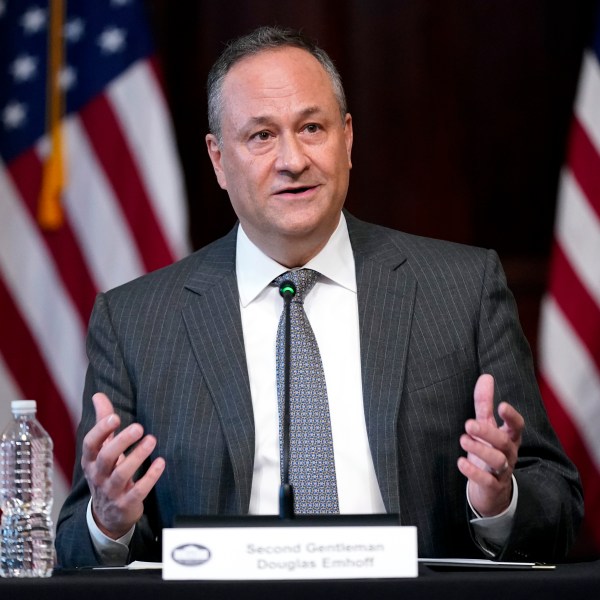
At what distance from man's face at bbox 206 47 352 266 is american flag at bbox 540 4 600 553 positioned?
133 centimetres

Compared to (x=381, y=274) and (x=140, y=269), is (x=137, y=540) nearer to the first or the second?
(x=381, y=274)

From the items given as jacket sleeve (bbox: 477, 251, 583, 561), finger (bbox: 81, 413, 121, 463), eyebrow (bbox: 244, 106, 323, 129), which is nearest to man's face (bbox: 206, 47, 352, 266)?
eyebrow (bbox: 244, 106, 323, 129)

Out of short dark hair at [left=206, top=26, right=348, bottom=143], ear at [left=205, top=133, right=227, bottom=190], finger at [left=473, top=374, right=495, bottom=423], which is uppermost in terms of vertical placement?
short dark hair at [left=206, top=26, right=348, bottom=143]

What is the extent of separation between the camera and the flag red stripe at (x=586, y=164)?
372 cm

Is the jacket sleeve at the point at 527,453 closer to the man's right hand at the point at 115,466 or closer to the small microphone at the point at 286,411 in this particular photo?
the small microphone at the point at 286,411

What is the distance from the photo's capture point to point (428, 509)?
7.78 ft

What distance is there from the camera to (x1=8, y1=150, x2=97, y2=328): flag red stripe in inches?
150

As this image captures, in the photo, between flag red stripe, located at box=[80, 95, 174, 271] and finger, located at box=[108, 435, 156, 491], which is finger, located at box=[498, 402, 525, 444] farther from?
flag red stripe, located at box=[80, 95, 174, 271]

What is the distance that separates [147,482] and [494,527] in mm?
671

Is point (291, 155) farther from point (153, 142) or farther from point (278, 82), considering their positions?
point (153, 142)

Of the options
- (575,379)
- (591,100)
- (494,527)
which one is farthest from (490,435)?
(591,100)

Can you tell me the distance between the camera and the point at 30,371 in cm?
378

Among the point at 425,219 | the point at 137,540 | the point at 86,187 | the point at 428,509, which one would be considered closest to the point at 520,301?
the point at 425,219

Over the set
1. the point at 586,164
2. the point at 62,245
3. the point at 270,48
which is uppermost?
the point at 586,164
